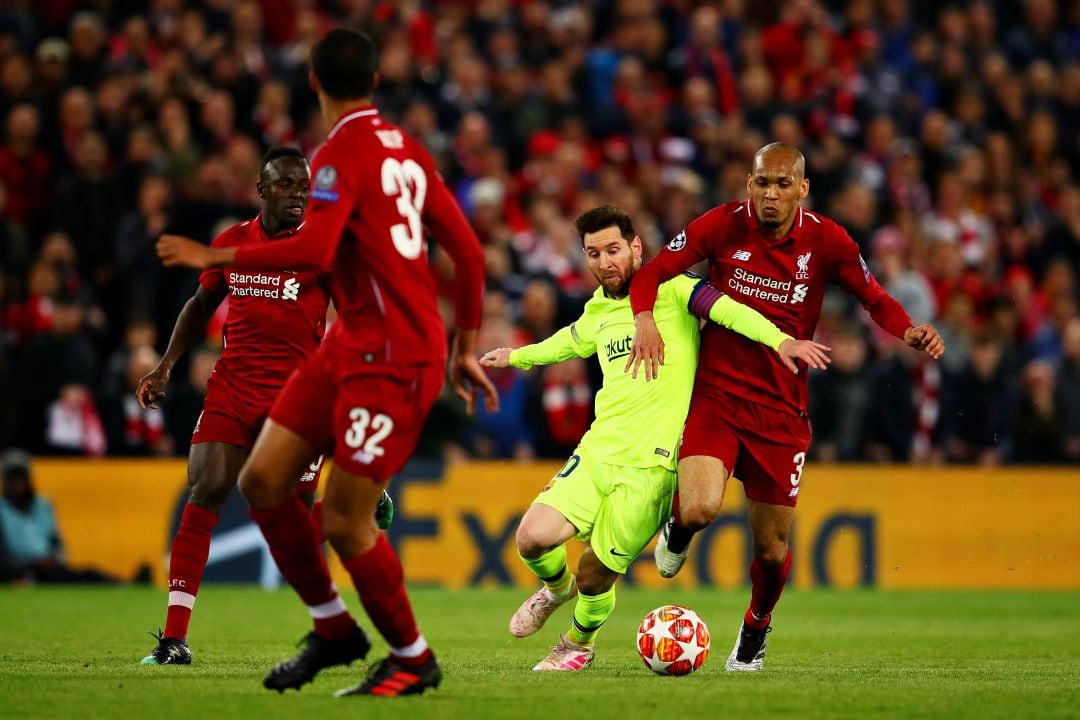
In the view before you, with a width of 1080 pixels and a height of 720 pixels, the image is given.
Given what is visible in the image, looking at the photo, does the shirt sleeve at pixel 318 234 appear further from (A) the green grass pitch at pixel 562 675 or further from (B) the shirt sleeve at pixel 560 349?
(B) the shirt sleeve at pixel 560 349

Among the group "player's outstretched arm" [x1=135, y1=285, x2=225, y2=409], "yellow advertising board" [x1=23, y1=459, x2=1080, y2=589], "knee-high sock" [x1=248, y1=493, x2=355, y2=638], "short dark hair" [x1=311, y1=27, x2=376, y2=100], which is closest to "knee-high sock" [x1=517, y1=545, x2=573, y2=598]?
"knee-high sock" [x1=248, y1=493, x2=355, y2=638]

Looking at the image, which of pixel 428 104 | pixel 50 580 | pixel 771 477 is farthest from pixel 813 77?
pixel 771 477

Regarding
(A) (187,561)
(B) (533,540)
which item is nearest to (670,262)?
(B) (533,540)

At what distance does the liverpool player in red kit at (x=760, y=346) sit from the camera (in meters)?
9.23

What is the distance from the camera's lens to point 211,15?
19141 mm

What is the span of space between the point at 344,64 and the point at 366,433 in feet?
5.20

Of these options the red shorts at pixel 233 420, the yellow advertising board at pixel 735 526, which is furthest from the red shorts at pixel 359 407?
the yellow advertising board at pixel 735 526

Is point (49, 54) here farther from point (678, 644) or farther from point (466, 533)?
point (678, 644)

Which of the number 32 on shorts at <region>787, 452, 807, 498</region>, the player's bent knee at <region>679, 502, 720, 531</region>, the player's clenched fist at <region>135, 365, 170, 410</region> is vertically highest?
the player's clenched fist at <region>135, 365, 170, 410</region>

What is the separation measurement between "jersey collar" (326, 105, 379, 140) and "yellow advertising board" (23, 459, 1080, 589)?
9.46m

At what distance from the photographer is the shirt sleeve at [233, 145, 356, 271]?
665 cm

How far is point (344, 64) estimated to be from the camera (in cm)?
698

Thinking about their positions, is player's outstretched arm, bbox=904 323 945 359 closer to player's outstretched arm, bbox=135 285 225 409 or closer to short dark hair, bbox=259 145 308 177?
short dark hair, bbox=259 145 308 177

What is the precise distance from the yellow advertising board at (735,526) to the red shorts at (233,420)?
22.3ft
